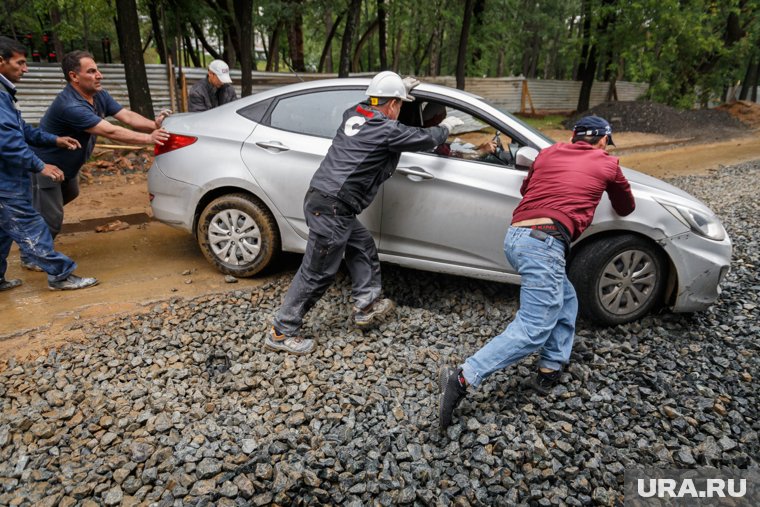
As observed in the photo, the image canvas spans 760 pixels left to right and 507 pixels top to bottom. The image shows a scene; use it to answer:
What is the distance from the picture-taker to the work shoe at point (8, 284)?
14.5ft

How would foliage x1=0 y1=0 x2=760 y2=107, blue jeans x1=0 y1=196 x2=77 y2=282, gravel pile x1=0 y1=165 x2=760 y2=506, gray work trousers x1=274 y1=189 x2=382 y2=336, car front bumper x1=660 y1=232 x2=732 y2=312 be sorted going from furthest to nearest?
foliage x1=0 y1=0 x2=760 y2=107 → blue jeans x1=0 y1=196 x2=77 y2=282 → car front bumper x1=660 y1=232 x2=732 y2=312 → gray work trousers x1=274 y1=189 x2=382 y2=336 → gravel pile x1=0 y1=165 x2=760 y2=506

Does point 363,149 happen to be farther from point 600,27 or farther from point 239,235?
point 600,27

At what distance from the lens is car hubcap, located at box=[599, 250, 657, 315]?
376 cm

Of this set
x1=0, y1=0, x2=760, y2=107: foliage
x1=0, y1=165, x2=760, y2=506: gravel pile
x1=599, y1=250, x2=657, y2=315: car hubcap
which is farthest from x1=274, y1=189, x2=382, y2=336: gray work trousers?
x1=0, y1=0, x2=760, y2=107: foliage

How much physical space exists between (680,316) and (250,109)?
386cm

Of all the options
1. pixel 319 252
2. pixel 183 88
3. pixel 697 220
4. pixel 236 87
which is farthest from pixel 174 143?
pixel 236 87

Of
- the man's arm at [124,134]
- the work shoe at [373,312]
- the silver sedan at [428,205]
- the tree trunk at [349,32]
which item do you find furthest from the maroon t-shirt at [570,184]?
the tree trunk at [349,32]

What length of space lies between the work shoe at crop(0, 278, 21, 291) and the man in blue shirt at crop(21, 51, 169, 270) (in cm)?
20

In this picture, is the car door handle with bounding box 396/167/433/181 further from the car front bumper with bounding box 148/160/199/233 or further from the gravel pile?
the car front bumper with bounding box 148/160/199/233

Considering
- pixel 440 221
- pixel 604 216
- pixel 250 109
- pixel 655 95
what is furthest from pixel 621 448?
pixel 655 95

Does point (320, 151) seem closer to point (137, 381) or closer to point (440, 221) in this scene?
point (440, 221)

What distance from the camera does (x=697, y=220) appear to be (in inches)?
147

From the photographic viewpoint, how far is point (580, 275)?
12.4 ft

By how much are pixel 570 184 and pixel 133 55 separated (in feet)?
31.1
